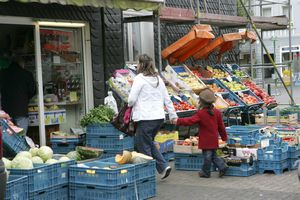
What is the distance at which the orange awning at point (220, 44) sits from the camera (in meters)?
14.5

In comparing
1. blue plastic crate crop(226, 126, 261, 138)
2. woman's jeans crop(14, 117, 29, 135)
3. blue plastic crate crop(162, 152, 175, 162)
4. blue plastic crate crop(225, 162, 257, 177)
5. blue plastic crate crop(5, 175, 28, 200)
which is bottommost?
blue plastic crate crop(225, 162, 257, 177)

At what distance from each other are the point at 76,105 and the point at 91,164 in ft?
14.2

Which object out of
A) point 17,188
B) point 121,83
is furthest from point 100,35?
point 17,188

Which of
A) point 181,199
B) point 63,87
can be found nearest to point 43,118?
point 63,87

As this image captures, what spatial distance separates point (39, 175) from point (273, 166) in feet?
13.5

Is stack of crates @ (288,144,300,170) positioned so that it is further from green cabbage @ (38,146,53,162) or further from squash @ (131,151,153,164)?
green cabbage @ (38,146,53,162)

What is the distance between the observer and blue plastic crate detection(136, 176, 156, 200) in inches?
303

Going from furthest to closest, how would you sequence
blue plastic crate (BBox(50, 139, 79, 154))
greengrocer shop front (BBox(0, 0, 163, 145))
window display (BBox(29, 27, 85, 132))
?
window display (BBox(29, 27, 85, 132)), greengrocer shop front (BBox(0, 0, 163, 145)), blue plastic crate (BBox(50, 139, 79, 154))

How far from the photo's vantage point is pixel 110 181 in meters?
7.23

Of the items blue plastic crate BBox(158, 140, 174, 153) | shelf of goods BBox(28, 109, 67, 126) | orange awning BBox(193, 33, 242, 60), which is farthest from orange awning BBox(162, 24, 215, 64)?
shelf of goods BBox(28, 109, 67, 126)

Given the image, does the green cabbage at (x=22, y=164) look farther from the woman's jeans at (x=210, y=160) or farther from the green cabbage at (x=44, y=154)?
the woman's jeans at (x=210, y=160)

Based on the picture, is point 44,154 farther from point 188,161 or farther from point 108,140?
point 188,161

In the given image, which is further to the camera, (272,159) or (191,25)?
(191,25)

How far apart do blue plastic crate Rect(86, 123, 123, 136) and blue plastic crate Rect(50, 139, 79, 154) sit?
0.41 m
